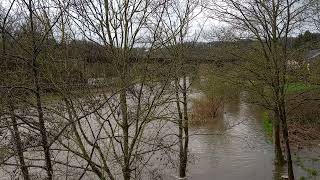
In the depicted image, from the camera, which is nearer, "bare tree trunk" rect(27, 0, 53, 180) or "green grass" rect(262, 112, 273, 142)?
"bare tree trunk" rect(27, 0, 53, 180)

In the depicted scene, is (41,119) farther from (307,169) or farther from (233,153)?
(233,153)

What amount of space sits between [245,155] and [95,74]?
10959 mm

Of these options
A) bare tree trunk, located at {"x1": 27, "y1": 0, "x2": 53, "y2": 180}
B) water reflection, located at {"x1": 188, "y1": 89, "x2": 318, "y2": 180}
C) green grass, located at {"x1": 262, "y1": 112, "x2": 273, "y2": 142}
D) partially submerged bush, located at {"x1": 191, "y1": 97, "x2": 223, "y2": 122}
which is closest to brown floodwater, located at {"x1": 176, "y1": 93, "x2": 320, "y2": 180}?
water reflection, located at {"x1": 188, "y1": 89, "x2": 318, "y2": 180}

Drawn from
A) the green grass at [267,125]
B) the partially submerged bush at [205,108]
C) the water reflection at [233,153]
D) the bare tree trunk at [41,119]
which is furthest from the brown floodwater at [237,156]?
the bare tree trunk at [41,119]

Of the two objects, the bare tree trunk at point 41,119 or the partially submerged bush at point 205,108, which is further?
the partially submerged bush at point 205,108

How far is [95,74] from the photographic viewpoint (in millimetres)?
8398

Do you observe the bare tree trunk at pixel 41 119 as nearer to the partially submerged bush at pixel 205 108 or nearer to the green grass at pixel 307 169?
the green grass at pixel 307 169

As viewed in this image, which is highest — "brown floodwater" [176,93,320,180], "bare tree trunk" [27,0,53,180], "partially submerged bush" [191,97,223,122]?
"bare tree trunk" [27,0,53,180]

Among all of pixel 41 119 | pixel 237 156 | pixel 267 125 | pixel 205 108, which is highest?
pixel 41 119

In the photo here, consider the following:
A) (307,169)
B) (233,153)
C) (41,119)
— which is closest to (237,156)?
(233,153)

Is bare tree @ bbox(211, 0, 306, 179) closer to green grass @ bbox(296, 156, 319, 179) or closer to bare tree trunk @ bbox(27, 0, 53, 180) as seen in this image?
green grass @ bbox(296, 156, 319, 179)

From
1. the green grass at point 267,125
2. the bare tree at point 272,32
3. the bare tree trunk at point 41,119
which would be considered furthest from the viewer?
the green grass at point 267,125

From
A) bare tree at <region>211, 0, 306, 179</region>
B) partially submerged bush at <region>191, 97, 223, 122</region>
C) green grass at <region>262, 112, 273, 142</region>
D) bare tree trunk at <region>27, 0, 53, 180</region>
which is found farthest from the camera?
partially submerged bush at <region>191, 97, 223, 122</region>

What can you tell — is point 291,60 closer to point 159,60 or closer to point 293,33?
point 293,33
